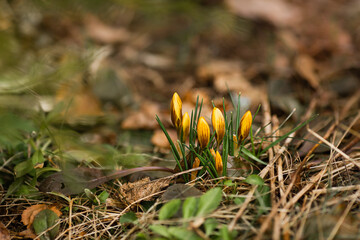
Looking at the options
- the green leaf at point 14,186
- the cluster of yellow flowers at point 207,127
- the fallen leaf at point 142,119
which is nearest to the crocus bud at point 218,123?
the cluster of yellow flowers at point 207,127

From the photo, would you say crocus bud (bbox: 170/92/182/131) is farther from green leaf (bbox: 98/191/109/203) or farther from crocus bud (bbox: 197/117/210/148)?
green leaf (bbox: 98/191/109/203)

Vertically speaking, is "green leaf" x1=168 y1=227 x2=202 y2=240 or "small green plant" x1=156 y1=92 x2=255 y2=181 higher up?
"small green plant" x1=156 y1=92 x2=255 y2=181

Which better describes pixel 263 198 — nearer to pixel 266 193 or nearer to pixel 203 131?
pixel 266 193

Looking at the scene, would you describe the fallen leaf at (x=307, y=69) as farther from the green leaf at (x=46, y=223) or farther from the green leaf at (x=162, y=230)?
the green leaf at (x=46, y=223)

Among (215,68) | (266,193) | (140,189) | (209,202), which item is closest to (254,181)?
(266,193)

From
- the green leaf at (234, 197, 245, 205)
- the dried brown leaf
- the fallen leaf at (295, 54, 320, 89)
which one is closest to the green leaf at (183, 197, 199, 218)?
the green leaf at (234, 197, 245, 205)
